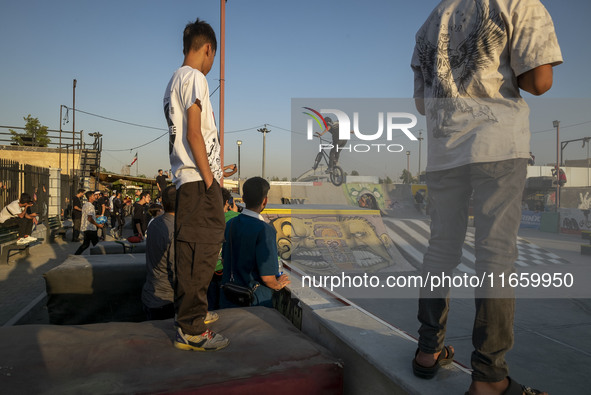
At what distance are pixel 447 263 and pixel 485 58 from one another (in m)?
0.82

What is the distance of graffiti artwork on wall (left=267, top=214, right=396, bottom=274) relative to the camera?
26.1ft

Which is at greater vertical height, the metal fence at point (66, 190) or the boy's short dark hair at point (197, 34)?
the boy's short dark hair at point (197, 34)

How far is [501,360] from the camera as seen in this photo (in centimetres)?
124

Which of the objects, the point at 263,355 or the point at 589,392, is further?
the point at 589,392

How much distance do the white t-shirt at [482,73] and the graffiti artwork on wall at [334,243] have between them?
646 centimetres

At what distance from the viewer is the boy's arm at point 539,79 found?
4.19 feet

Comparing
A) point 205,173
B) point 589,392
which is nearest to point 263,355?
point 205,173

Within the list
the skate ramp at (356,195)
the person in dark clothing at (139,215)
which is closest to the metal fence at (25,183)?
the person in dark clothing at (139,215)

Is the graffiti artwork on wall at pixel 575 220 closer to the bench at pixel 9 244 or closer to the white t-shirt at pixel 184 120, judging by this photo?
the white t-shirt at pixel 184 120

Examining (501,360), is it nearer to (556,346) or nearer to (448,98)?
(448,98)

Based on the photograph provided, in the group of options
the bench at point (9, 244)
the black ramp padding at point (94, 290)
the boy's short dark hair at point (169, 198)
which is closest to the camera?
the black ramp padding at point (94, 290)

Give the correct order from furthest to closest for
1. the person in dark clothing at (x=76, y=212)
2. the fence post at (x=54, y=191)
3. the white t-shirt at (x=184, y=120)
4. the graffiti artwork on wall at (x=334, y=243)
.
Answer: the fence post at (x=54, y=191) → the person in dark clothing at (x=76, y=212) → the graffiti artwork on wall at (x=334, y=243) → the white t-shirt at (x=184, y=120)

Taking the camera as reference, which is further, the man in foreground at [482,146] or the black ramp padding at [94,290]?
the black ramp padding at [94,290]

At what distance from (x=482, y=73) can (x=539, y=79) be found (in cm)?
20
